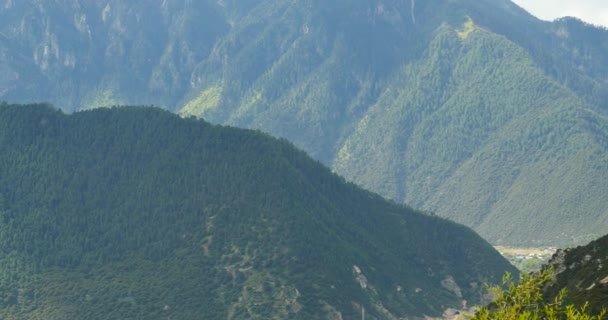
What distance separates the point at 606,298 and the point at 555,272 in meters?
47.5

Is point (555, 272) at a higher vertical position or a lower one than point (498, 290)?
higher

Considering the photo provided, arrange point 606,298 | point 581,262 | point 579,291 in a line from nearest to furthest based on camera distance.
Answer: point 606,298 < point 579,291 < point 581,262

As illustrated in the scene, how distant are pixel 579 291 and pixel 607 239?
1169 inches

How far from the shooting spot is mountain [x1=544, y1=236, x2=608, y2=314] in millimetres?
154850

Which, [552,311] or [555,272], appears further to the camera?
[555,272]

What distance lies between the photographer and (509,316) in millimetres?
96625

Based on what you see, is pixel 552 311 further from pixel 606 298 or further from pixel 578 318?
pixel 606 298

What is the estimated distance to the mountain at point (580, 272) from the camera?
15485 centimetres

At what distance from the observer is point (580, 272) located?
175750 millimetres

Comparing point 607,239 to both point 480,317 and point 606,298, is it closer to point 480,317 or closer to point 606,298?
point 606,298

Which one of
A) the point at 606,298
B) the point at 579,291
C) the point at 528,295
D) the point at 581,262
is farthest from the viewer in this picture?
the point at 581,262

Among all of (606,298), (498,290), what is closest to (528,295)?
(498,290)

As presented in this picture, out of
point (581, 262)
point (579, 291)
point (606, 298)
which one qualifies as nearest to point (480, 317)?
point (606, 298)

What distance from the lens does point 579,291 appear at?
158875mm
